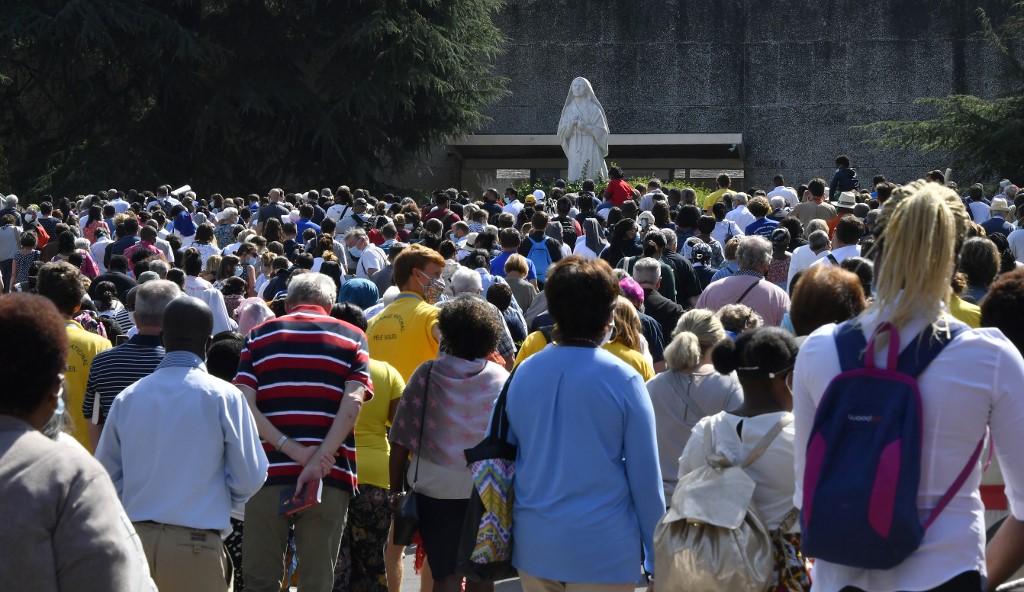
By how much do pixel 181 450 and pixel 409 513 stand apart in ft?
4.05

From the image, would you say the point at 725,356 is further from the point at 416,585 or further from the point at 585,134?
the point at 585,134

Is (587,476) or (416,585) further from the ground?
(587,476)

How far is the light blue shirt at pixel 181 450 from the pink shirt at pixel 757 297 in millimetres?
4395

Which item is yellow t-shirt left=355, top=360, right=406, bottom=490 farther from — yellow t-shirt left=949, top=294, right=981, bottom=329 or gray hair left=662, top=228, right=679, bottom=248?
gray hair left=662, top=228, right=679, bottom=248

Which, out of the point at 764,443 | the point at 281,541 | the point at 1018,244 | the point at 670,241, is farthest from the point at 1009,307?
the point at 1018,244

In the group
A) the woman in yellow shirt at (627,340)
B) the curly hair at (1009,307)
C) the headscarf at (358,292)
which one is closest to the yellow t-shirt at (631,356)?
the woman in yellow shirt at (627,340)

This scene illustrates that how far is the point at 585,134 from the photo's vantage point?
24.4 meters

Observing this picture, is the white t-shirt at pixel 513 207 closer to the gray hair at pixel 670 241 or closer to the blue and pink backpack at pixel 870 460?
the gray hair at pixel 670 241

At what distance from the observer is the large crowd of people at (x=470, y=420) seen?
10.6 ft

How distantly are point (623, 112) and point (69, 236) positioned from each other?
21466mm

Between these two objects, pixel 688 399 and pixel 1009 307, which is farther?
pixel 688 399

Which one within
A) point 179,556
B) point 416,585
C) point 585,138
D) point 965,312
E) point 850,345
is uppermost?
point 585,138

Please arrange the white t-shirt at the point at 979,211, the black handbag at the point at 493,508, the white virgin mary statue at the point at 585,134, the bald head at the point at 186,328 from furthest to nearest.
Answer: the white virgin mary statue at the point at 585,134 < the white t-shirt at the point at 979,211 < the bald head at the point at 186,328 < the black handbag at the point at 493,508

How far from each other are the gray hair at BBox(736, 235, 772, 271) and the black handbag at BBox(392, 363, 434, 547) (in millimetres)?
3480
